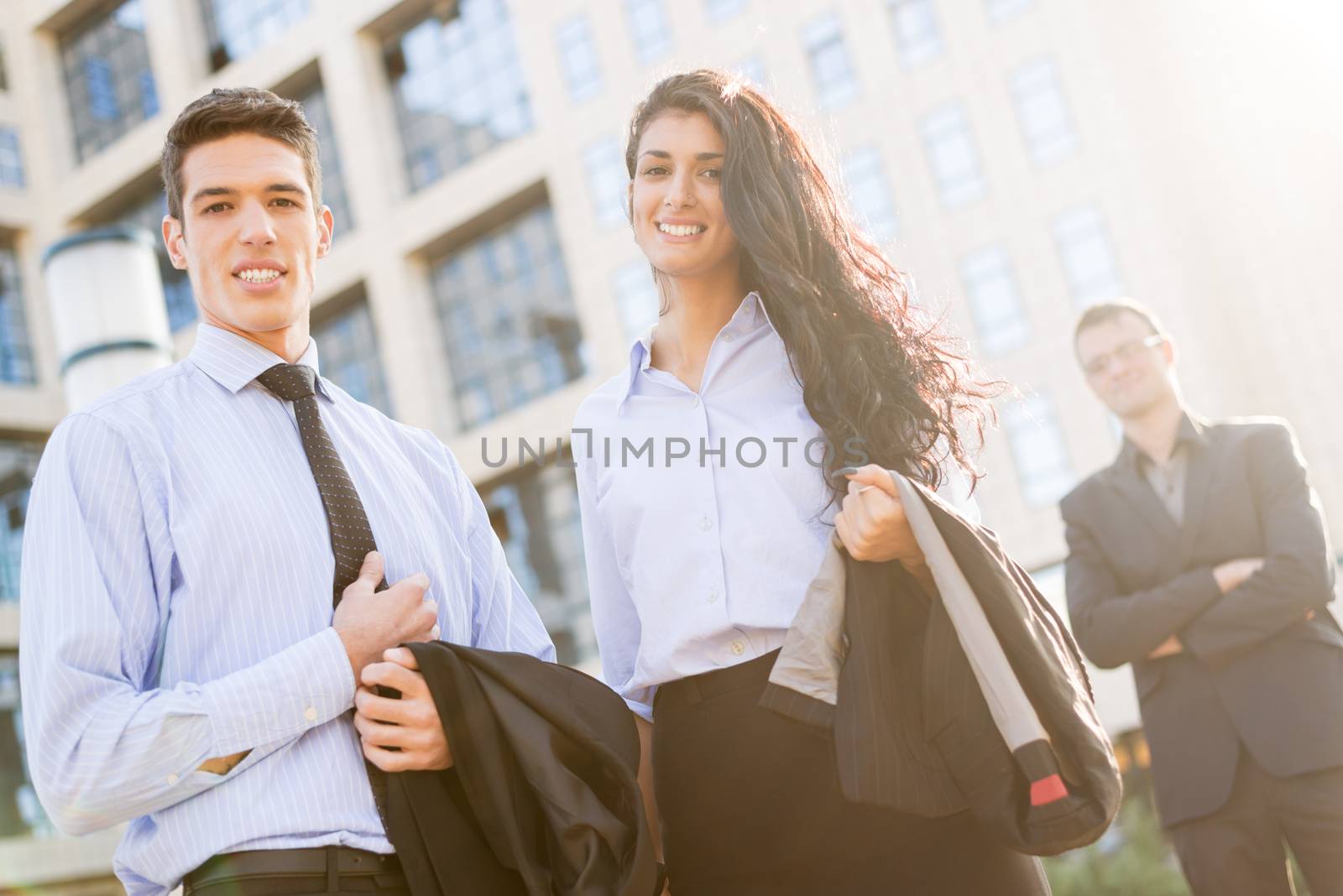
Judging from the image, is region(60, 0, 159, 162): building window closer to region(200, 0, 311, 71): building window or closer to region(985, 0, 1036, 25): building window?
region(200, 0, 311, 71): building window

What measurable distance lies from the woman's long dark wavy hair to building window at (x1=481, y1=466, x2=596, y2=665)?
22.0m

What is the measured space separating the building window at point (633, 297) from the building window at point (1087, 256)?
7.43 m

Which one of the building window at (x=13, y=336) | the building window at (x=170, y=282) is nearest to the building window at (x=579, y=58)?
the building window at (x=170, y=282)

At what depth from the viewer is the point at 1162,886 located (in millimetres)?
13703

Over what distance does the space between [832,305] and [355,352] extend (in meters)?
26.8

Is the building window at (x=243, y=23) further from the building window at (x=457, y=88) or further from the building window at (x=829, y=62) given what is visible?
the building window at (x=829, y=62)

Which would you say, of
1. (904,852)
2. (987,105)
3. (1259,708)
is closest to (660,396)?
(904,852)

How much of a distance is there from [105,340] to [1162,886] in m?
12.0

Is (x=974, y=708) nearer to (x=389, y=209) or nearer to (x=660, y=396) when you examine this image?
(x=660, y=396)

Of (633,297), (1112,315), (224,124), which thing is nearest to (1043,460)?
(633,297)

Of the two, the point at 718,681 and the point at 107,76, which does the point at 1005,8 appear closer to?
the point at 718,681

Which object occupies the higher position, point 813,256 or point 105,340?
point 105,340

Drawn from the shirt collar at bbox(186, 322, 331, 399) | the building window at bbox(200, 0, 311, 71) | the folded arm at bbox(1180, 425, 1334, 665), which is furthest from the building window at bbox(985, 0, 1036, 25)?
the shirt collar at bbox(186, 322, 331, 399)

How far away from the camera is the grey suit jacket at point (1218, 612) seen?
4109mm
